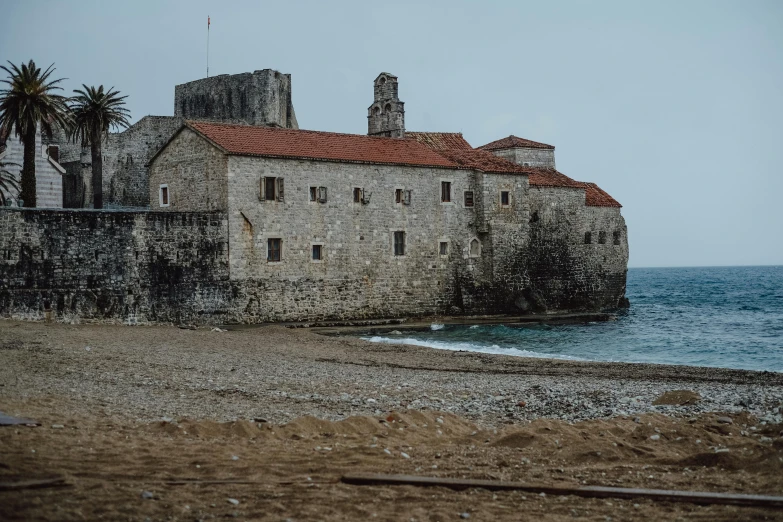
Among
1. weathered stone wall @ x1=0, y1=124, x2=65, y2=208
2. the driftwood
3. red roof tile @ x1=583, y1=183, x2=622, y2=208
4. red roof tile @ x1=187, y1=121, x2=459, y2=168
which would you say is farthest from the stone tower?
the driftwood

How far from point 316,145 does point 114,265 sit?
9.71 m

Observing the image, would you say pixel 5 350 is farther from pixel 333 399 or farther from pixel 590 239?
pixel 590 239

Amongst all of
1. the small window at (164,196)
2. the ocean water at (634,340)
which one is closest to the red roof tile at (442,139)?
the ocean water at (634,340)

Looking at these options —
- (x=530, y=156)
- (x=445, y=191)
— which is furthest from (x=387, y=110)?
(x=530, y=156)

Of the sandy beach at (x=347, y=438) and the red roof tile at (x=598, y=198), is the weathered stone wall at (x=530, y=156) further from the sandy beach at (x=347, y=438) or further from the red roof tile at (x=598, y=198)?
the sandy beach at (x=347, y=438)

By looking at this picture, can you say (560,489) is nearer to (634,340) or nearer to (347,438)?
(347,438)

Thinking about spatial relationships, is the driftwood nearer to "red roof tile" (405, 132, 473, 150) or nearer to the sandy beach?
the sandy beach

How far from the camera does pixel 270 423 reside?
11617 millimetres

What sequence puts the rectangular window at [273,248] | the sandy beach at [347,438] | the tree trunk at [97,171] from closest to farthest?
the sandy beach at [347,438] < the rectangular window at [273,248] < the tree trunk at [97,171]

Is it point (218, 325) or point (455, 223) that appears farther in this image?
point (455, 223)

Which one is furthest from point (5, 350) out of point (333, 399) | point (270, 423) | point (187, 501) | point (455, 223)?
point (455, 223)

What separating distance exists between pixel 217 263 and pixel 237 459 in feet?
75.1

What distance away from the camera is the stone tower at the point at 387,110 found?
1633 inches

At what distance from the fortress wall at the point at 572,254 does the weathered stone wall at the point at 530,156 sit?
386 centimetres
